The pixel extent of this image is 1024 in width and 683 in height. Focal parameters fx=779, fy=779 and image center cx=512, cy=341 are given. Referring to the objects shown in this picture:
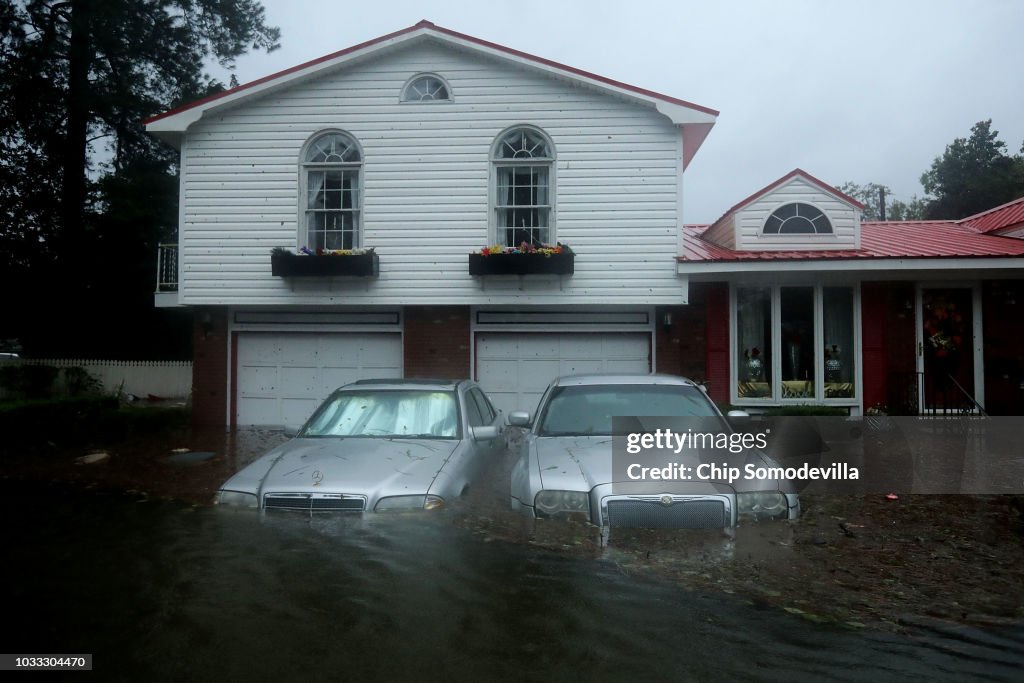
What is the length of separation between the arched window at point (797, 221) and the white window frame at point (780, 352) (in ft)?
2.98

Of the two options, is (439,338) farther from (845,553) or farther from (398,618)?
(398,618)

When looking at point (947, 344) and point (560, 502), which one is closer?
point (560, 502)

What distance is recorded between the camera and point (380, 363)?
13.9 metres

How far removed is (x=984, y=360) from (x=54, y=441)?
15.7 meters

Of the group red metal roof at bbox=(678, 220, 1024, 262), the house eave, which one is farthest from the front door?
the house eave

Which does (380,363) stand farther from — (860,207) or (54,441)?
(860,207)

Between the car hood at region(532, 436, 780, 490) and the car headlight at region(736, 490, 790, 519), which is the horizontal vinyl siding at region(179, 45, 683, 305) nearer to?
the car hood at region(532, 436, 780, 490)

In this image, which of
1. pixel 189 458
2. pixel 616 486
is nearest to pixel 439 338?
pixel 189 458

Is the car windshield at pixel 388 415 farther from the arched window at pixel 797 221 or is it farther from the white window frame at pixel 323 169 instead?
the arched window at pixel 797 221

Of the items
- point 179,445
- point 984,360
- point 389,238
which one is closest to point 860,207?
point 984,360

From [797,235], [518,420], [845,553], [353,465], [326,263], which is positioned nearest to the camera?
[845,553]

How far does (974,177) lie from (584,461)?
42.4m

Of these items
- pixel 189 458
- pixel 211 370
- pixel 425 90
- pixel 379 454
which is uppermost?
pixel 425 90

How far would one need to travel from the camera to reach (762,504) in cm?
573
